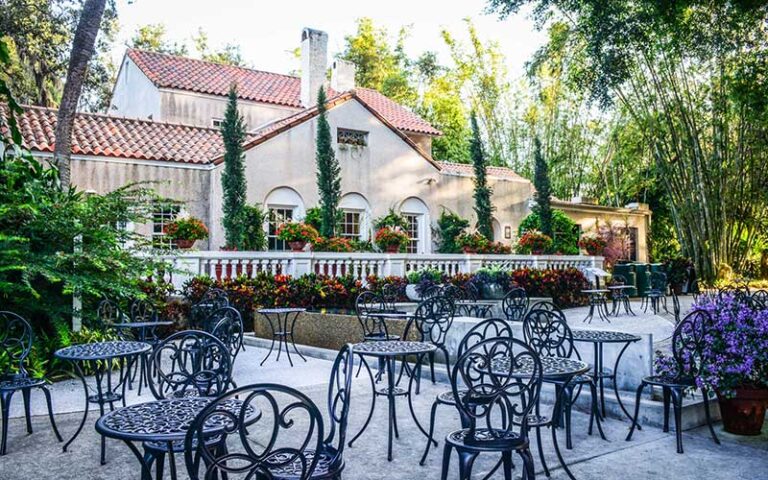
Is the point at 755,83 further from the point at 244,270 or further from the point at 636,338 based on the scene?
the point at 244,270

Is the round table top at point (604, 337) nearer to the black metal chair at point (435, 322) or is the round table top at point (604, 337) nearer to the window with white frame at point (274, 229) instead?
the black metal chair at point (435, 322)

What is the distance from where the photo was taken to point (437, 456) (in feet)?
14.7

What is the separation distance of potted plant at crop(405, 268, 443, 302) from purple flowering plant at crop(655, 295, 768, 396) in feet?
28.3

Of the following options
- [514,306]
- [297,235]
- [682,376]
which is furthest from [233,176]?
[682,376]

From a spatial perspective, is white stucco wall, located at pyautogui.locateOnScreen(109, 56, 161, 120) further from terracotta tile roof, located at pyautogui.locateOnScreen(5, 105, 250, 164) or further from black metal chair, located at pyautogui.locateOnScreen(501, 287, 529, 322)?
black metal chair, located at pyautogui.locateOnScreen(501, 287, 529, 322)

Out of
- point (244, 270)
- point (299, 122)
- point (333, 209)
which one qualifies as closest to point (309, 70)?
point (299, 122)

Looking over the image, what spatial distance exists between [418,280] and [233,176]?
4961mm

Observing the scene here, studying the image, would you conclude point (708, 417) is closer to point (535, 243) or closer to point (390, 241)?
point (390, 241)

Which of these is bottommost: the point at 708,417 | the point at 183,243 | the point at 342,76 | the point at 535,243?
the point at 708,417

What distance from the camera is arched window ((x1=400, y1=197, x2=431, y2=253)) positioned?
64.0 ft

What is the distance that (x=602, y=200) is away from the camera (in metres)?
30.6

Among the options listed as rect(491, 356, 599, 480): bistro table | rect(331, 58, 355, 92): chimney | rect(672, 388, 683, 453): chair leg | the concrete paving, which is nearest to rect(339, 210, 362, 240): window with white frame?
rect(331, 58, 355, 92): chimney

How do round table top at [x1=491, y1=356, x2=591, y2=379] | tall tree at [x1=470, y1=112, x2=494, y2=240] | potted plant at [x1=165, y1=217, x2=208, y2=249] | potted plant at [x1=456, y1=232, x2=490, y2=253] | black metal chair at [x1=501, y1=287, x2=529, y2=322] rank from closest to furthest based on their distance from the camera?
round table top at [x1=491, y1=356, x2=591, y2=379]
black metal chair at [x1=501, y1=287, x2=529, y2=322]
potted plant at [x1=165, y1=217, x2=208, y2=249]
potted plant at [x1=456, y1=232, x2=490, y2=253]
tall tree at [x1=470, y1=112, x2=494, y2=240]

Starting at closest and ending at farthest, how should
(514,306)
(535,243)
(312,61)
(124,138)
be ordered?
(514,306)
(124,138)
(535,243)
(312,61)
